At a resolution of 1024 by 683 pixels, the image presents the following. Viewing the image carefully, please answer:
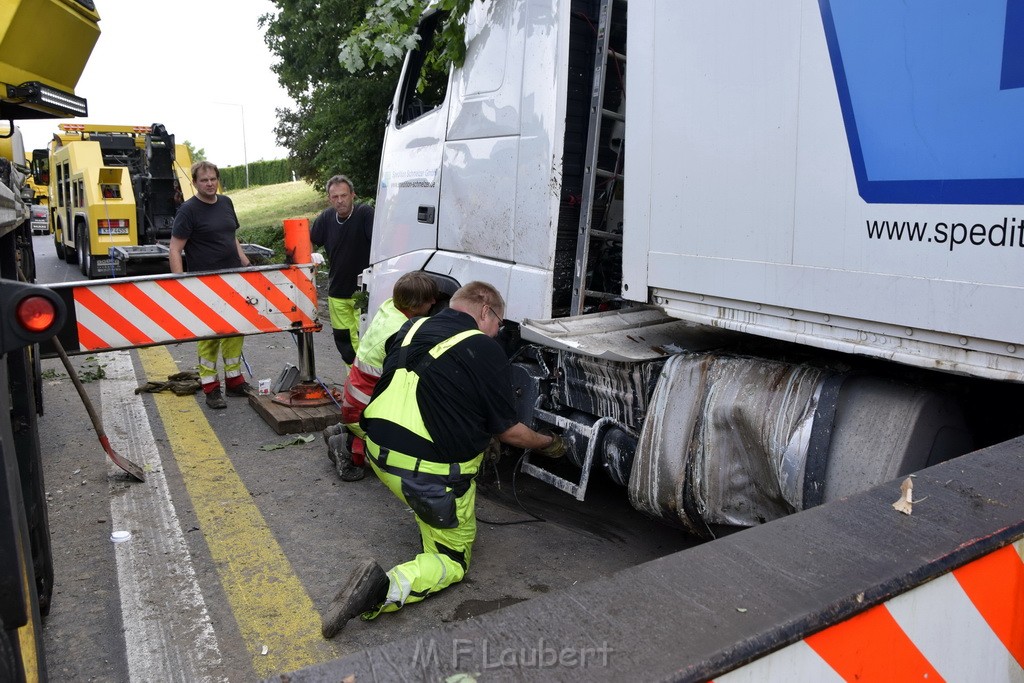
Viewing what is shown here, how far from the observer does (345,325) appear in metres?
7.06

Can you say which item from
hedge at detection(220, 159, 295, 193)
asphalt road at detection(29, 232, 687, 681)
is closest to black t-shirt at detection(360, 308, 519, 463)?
asphalt road at detection(29, 232, 687, 681)

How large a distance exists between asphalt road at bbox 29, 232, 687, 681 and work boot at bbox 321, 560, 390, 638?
8 cm

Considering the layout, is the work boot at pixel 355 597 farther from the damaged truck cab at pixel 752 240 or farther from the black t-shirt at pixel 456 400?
the damaged truck cab at pixel 752 240

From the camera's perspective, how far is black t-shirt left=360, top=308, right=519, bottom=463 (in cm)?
347

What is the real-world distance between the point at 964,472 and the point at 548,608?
40.2 inches

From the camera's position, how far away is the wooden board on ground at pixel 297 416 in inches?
226

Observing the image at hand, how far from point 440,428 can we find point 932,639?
2359mm

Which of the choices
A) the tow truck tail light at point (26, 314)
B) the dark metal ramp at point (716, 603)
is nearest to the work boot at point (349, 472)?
the tow truck tail light at point (26, 314)

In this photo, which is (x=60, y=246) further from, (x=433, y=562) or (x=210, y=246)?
(x=433, y=562)

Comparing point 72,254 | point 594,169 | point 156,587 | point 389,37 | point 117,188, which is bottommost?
point 156,587

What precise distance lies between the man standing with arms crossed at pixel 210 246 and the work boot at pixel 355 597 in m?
3.65

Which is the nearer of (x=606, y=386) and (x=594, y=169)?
(x=606, y=386)

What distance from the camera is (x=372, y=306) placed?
598cm

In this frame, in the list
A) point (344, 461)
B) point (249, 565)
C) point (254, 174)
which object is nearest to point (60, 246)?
point (344, 461)
